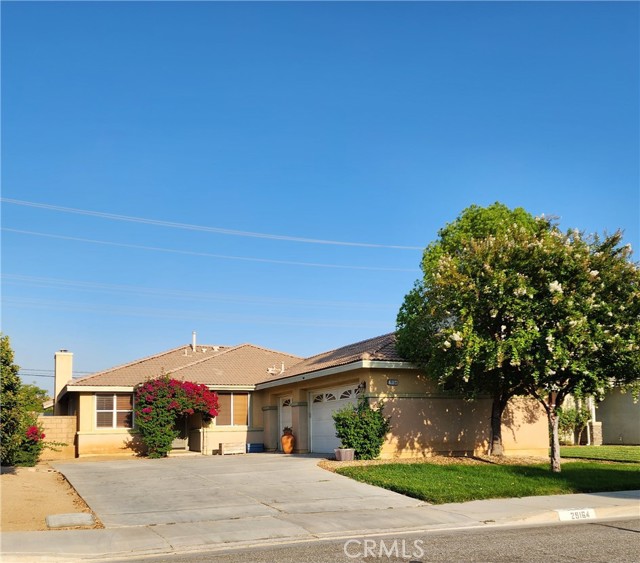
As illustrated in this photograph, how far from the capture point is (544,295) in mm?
19812

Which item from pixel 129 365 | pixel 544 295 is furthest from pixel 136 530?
pixel 129 365

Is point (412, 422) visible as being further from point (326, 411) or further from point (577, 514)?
point (577, 514)

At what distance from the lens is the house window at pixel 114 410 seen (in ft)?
102

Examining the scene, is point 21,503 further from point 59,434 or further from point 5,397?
point 59,434

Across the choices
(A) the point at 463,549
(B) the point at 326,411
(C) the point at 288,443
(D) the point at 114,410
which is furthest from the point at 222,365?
(A) the point at 463,549

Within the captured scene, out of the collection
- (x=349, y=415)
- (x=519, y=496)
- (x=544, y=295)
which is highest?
(x=544, y=295)

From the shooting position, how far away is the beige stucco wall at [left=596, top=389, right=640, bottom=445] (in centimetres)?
3481

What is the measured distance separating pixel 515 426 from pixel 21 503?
1742cm

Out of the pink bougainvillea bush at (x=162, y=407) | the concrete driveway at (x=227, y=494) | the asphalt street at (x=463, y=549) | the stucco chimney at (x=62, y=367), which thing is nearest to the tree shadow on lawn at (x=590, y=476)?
the concrete driveway at (x=227, y=494)

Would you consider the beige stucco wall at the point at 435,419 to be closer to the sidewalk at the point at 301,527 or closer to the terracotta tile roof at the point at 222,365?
the terracotta tile roof at the point at 222,365

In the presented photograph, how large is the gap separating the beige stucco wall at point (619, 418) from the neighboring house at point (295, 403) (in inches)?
Result: 418

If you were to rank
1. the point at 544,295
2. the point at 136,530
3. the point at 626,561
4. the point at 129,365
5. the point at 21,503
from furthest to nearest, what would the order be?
the point at 129,365 → the point at 544,295 → the point at 21,503 → the point at 136,530 → the point at 626,561

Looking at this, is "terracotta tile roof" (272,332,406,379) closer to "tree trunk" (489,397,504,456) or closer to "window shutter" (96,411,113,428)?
"tree trunk" (489,397,504,456)

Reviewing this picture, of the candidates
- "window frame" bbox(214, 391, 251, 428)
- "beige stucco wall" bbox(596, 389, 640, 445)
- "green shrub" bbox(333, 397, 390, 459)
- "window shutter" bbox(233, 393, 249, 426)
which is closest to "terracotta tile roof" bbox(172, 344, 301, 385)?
"window frame" bbox(214, 391, 251, 428)
